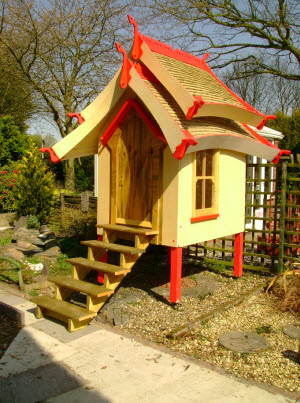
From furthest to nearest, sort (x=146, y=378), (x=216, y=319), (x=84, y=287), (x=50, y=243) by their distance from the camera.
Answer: (x=50, y=243)
(x=216, y=319)
(x=84, y=287)
(x=146, y=378)

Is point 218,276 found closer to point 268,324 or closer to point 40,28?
point 268,324

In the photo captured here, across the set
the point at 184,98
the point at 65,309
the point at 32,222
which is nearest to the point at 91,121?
the point at 184,98

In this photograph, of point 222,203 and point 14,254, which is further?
point 14,254

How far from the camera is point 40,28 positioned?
1631 centimetres

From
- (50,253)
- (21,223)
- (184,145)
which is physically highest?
(184,145)

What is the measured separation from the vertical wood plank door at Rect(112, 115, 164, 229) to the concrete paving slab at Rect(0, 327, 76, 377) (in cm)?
211

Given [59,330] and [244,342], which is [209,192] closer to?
[244,342]

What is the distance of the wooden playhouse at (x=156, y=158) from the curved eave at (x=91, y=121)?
16mm

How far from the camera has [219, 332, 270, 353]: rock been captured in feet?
14.0

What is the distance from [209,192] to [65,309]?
2.82m

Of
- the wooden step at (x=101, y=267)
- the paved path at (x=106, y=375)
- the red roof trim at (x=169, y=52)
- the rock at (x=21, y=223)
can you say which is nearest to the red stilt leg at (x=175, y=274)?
the wooden step at (x=101, y=267)

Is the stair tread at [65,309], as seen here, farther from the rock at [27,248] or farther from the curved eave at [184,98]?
the rock at [27,248]

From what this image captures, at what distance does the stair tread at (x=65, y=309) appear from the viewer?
4.67 metres

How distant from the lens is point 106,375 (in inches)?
147
